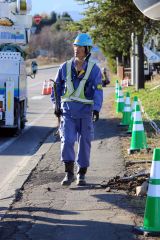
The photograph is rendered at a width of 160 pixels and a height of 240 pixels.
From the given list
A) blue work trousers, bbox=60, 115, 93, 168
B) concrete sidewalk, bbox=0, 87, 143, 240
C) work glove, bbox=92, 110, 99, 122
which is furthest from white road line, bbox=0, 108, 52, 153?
work glove, bbox=92, 110, 99, 122

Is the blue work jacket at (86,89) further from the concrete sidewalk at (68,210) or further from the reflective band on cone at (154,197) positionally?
the reflective band on cone at (154,197)

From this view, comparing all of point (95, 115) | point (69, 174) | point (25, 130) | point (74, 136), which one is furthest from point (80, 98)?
point (25, 130)

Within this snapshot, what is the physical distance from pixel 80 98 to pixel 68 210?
1.77 metres

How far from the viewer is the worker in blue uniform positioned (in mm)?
8250

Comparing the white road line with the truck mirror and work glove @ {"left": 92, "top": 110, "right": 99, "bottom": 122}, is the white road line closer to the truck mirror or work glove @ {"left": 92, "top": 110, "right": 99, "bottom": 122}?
work glove @ {"left": 92, "top": 110, "right": 99, "bottom": 122}

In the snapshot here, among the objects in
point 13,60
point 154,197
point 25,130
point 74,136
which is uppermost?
point 13,60

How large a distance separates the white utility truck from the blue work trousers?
7.48 meters

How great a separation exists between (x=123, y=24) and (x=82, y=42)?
2016 cm

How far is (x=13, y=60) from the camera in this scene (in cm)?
1619

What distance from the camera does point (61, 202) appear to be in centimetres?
748

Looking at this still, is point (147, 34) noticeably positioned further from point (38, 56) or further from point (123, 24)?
point (38, 56)

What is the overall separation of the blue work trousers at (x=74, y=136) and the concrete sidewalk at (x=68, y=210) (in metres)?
0.42

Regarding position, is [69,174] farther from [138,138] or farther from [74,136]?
[138,138]

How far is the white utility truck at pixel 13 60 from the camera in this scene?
15.8m
